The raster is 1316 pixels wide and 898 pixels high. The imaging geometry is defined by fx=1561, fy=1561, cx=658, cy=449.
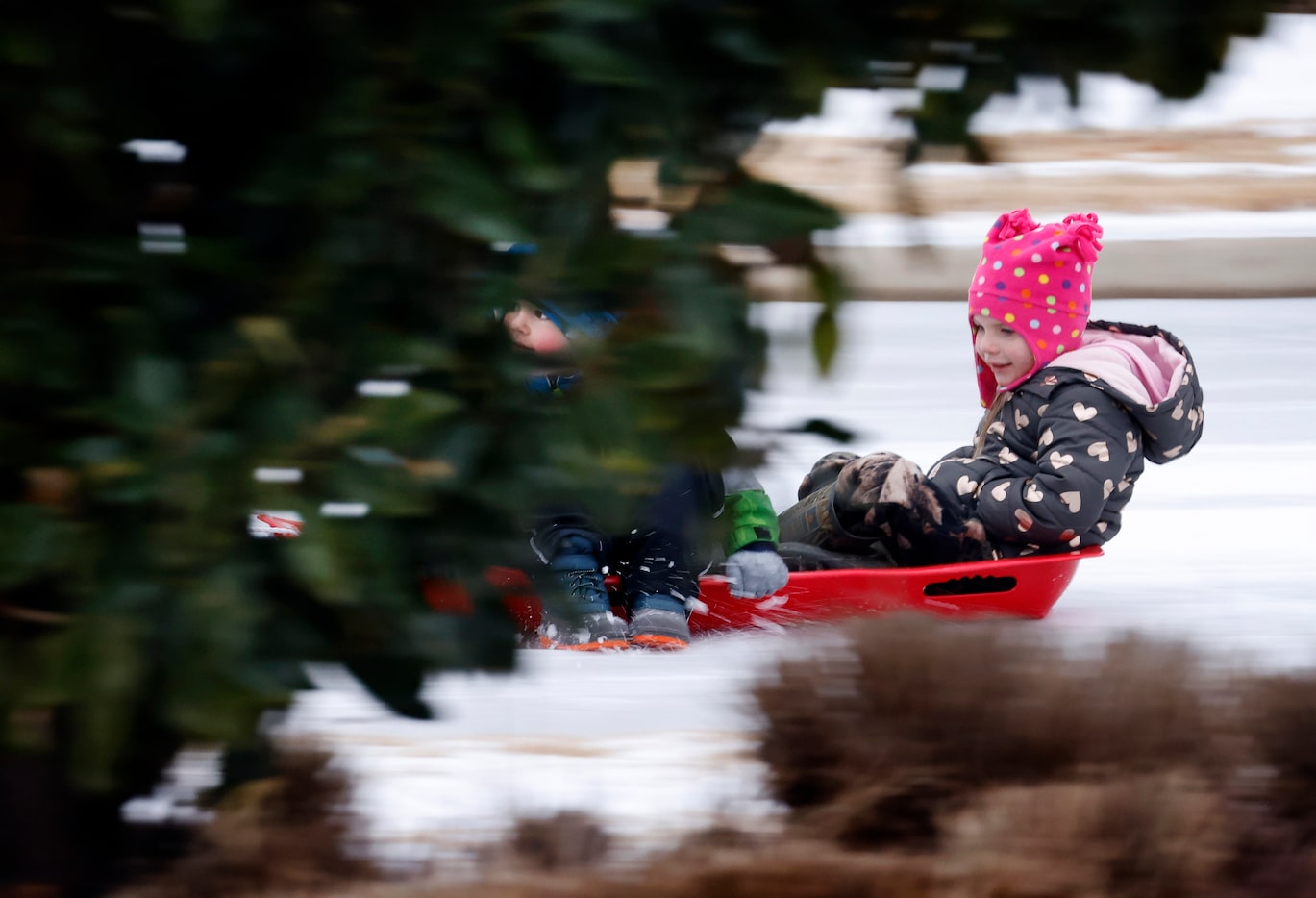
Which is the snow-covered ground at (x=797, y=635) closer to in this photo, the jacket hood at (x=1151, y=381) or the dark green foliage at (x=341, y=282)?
the dark green foliage at (x=341, y=282)

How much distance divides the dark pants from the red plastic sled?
0.15 meters

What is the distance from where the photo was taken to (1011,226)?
371 cm

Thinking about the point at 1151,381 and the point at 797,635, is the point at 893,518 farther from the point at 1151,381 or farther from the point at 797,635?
the point at 797,635

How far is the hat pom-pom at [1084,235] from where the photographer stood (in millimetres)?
3615

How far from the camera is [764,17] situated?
1159mm

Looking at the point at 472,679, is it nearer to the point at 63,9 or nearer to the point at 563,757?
the point at 63,9

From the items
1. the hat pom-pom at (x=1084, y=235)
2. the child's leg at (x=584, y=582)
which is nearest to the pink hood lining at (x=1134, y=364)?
the hat pom-pom at (x=1084, y=235)

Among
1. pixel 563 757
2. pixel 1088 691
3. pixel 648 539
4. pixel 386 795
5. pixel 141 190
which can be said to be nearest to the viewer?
pixel 141 190

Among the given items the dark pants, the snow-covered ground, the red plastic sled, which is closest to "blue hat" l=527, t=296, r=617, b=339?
the snow-covered ground

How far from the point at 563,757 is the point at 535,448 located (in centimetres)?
122

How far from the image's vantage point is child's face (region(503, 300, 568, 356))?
118 centimetres

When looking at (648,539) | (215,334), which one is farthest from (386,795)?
(648,539)

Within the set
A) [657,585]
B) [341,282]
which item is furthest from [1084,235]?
[341,282]

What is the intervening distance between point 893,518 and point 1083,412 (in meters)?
0.48
